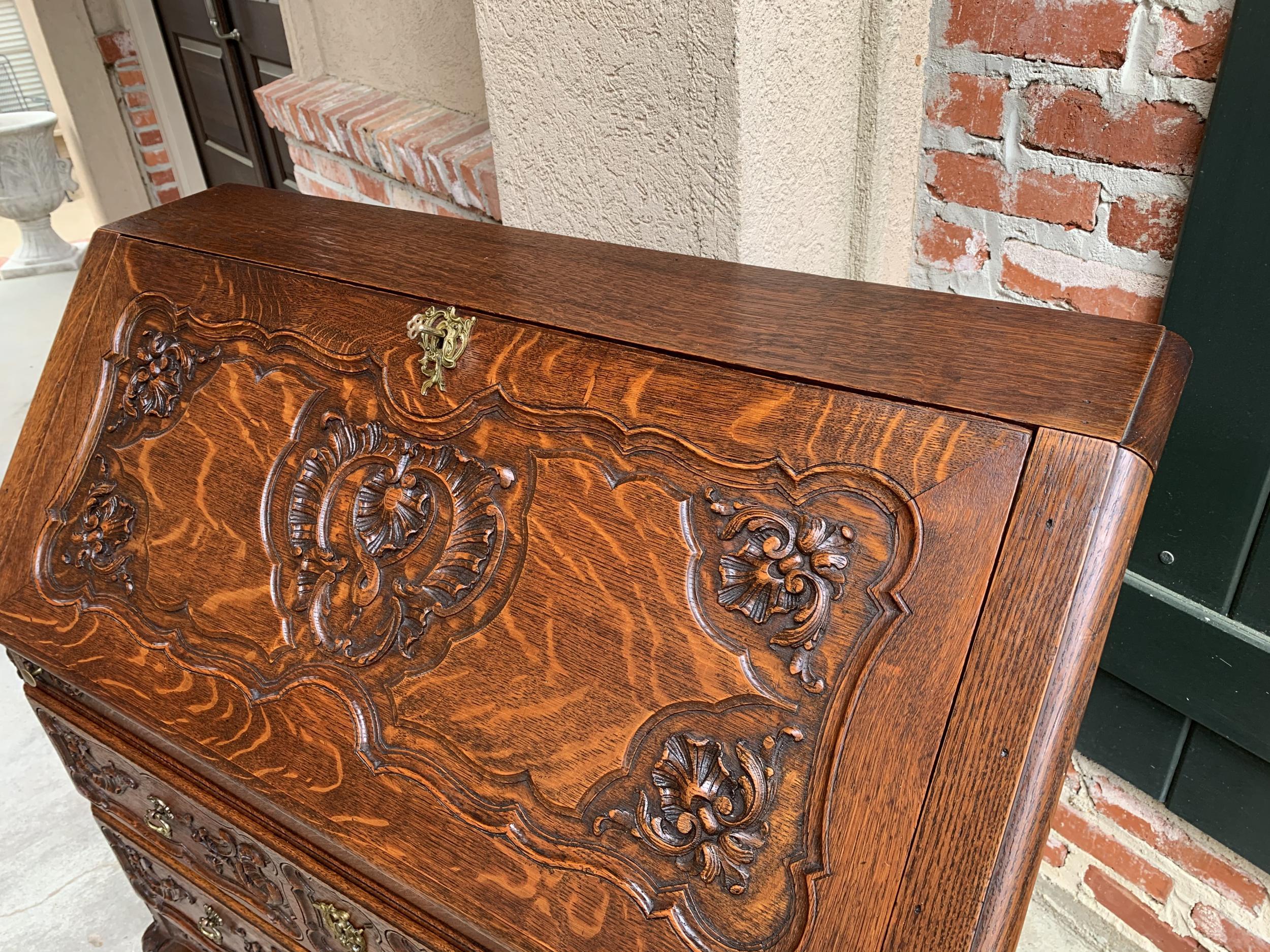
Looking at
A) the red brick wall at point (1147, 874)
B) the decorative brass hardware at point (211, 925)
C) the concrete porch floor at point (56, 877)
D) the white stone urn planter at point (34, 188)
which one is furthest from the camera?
the white stone urn planter at point (34, 188)

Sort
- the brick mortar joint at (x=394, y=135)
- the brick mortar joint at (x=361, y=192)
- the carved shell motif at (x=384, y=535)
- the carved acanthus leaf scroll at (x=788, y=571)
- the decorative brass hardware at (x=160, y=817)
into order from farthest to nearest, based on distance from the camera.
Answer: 1. the brick mortar joint at (x=361, y=192)
2. the brick mortar joint at (x=394, y=135)
3. the decorative brass hardware at (x=160, y=817)
4. the carved shell motif at (x=384, y=535)
5. the carved acanthus leaf scroll at (x=788, y=571)

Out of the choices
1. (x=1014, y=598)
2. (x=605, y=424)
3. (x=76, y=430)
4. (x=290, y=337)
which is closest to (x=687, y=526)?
(x=605, y=424)

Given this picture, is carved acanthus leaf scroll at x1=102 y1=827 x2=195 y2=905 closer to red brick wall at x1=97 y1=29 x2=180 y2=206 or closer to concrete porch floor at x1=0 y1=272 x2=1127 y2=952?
concrete porch floor at x1=0 y1=272 x2=1127 y2=952

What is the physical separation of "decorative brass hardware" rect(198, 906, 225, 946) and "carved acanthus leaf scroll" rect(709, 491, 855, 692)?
3.18ft

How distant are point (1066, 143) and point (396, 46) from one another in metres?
1.70

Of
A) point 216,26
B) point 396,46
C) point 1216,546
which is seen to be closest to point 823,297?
point 1216,546

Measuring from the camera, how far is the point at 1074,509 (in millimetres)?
675

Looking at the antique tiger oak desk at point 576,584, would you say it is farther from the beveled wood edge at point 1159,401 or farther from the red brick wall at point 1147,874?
the red brick wall at point 1147,874

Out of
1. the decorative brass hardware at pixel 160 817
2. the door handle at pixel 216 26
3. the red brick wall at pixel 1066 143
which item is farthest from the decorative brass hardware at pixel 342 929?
the door handle at pixel 216 26

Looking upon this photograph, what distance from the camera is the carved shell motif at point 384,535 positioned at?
915mm

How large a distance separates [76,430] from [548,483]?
75 cm

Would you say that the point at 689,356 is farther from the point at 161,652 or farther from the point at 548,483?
the point at 161,652

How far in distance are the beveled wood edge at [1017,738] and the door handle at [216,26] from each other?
3916 millimetres

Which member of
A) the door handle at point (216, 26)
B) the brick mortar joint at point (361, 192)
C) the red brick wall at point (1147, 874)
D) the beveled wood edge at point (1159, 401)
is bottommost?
the red brick wall at point (1147, 874)
